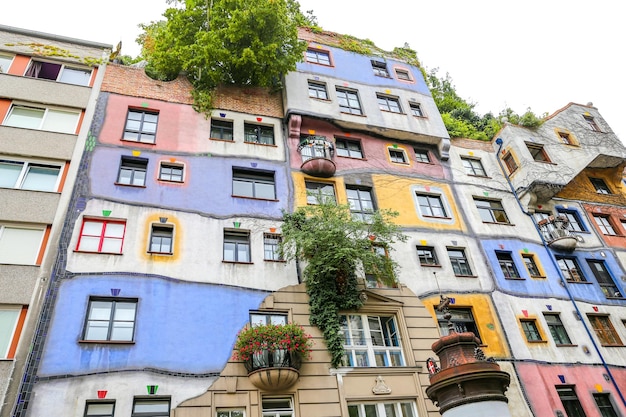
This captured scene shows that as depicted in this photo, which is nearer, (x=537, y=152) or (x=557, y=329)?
(x=557, y=329)

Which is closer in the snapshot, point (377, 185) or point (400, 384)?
point (400, 384)

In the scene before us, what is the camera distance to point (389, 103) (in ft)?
78.1

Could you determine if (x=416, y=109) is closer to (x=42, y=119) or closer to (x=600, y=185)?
(x=600, y=185)

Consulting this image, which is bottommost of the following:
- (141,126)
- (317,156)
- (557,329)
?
(557,329)

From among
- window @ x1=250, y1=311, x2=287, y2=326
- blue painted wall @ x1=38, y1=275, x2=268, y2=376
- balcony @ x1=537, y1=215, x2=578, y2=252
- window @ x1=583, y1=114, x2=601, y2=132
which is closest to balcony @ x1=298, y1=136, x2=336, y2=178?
blue painted wall @ x1=38, y1=275, x2=268, y2=376

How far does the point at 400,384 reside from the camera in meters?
14.5

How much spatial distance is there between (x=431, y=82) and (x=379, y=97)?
15.3 m

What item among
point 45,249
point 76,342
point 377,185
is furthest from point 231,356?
point 377,185

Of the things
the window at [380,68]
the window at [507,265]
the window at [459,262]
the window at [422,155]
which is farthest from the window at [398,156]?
the window at [507,265]

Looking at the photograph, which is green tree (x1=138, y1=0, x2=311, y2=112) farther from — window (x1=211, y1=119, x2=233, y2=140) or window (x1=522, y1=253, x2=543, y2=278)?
window (x1=522, y1=253, x2=543, y2=278)

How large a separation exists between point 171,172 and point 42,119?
516 cm

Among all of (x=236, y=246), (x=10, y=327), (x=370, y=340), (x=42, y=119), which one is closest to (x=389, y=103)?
(x=236, y=246)

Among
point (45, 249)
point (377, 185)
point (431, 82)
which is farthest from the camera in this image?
point (431, 82)

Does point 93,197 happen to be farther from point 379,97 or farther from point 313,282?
point 379,97
